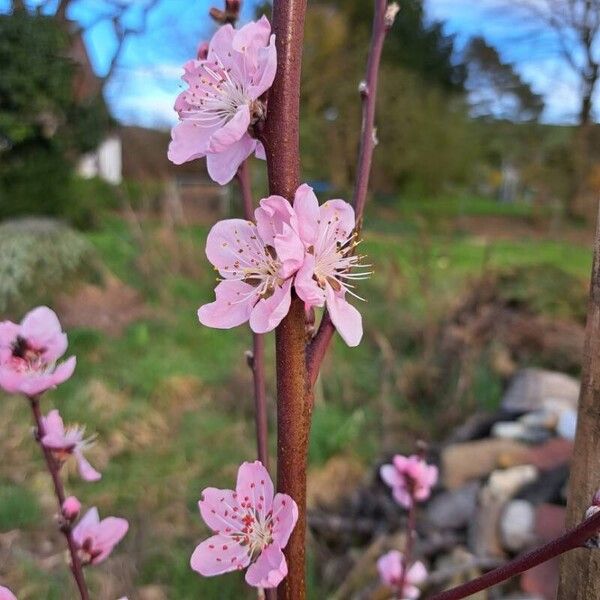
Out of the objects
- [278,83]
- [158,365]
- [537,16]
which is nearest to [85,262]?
[158,365]

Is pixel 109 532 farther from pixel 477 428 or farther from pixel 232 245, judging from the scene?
pixel 477 428

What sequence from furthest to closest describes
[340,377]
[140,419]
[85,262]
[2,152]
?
[2,152], [85,262], [340,377], [140,419]

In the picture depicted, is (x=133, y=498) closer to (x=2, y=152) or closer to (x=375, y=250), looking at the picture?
(x=375, y=250)

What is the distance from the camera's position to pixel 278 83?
0.45 metres

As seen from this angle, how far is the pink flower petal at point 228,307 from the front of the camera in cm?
46

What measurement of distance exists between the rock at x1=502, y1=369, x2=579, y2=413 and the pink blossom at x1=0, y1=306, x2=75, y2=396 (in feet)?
8.67

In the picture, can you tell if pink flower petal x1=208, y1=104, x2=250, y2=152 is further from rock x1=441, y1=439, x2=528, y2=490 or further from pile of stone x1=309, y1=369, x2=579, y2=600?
rock x1=441, y1=439, x2=528, y2=490

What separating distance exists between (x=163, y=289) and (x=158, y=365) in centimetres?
163

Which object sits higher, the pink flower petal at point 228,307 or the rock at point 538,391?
the pink flower petal at point 228,307

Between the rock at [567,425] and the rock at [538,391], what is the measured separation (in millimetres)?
360

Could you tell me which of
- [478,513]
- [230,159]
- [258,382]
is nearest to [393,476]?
[258,382]

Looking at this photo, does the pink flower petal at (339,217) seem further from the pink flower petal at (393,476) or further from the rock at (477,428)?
the rock at (477,428)

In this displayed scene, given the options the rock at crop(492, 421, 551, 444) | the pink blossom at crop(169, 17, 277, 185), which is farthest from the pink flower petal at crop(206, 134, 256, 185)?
the rock at crop(492, 421, 551, 444)

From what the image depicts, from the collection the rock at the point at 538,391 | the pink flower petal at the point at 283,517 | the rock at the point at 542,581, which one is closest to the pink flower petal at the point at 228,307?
the pink flower petal at the point at 283,517
